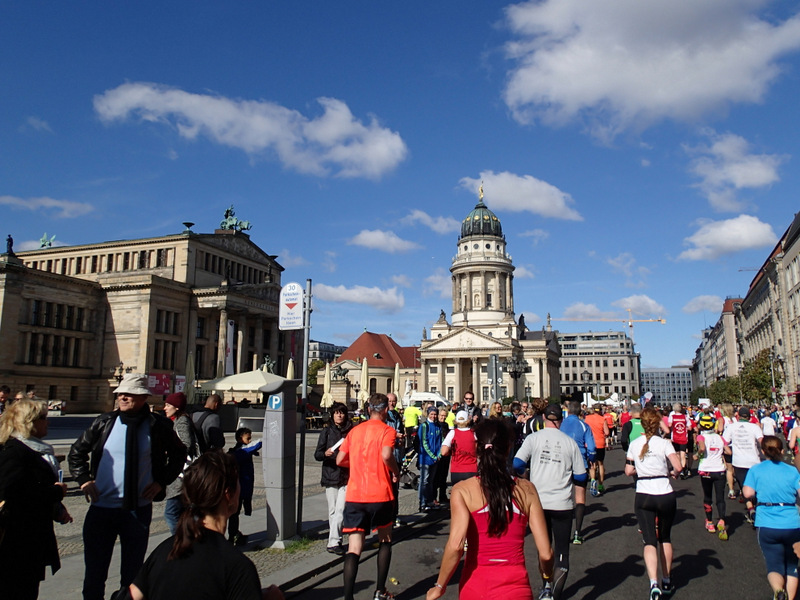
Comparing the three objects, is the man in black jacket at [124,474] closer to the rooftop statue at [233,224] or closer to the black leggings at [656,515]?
the black leggings at [656,515]

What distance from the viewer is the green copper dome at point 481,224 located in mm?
113500

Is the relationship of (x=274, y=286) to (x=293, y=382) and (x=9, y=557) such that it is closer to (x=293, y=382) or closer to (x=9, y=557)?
(x=293, y=382)

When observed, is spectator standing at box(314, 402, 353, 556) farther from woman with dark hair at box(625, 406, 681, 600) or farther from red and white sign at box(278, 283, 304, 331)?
woman with dark hair at box(625, 406, 681, 600)

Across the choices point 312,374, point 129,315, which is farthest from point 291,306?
point 312,374

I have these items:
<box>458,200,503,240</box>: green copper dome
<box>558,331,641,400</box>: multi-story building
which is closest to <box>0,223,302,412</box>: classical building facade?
<box>458,200,503,240</box>: green copper dome

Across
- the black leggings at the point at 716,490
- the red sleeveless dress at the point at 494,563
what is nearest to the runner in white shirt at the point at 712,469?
the black leggings at the point at 716,490

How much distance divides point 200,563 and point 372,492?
12.4 ft

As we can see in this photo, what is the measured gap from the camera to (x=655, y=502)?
647 centimetres

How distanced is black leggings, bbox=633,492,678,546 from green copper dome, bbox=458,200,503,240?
108 meters

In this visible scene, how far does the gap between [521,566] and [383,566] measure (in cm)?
290

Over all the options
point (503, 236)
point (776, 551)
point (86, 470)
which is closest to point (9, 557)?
point (86, 470)

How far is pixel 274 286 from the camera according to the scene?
6094 centimetres

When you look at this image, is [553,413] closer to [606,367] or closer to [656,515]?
[656,515]

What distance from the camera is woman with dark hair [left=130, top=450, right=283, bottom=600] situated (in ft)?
8.52
